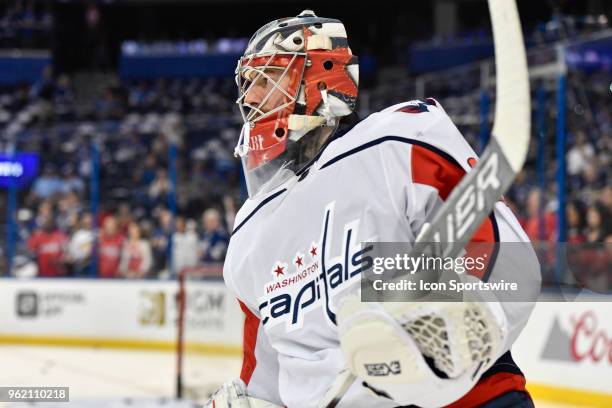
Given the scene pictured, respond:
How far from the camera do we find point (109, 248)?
781 centimetres

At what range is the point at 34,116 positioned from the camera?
1383 centimetres

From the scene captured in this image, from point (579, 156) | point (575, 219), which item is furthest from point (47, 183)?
point (575, 219)

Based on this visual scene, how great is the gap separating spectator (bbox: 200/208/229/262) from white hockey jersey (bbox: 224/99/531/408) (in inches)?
223

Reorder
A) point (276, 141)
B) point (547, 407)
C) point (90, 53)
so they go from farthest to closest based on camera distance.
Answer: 1. point (90, 53)
2. point (547, 407)
3. point (276, 141)

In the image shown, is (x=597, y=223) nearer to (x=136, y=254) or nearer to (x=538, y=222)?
(x=538, y=222)

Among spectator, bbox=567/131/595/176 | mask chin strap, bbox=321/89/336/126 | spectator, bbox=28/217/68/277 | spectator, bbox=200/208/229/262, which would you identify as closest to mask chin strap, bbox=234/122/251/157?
mask chin strap, bbox=321/89/336/126

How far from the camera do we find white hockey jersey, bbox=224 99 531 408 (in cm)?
129

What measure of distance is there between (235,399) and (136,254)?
20.6 feet

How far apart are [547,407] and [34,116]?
35.6ft


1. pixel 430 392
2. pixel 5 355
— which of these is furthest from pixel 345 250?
pixel 5 355

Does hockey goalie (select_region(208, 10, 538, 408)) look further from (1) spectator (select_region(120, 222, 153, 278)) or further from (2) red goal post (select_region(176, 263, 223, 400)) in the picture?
(1) spectator (select_region(120, 222, 153, 278))

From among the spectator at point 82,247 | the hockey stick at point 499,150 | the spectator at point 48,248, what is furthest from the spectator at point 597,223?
the spectator at point 48,248

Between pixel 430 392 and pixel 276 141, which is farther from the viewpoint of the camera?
pixel 276 141

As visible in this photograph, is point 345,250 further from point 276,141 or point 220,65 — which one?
point 220,65
